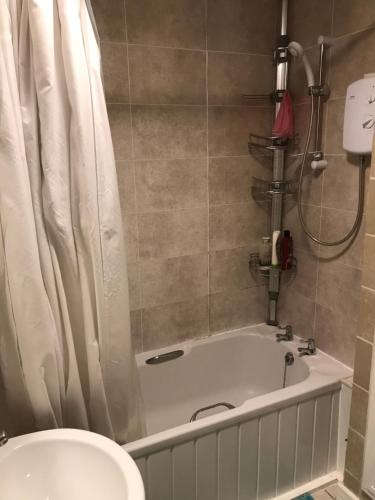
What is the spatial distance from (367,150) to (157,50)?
3.36 feet

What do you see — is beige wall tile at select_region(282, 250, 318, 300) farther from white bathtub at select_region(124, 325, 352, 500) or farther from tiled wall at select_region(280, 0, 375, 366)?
white bathtub at select_region(124, 325, 352, 500)

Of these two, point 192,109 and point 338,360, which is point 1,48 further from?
point 338,360

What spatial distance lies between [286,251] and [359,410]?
0.87m

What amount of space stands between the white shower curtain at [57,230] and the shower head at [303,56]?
105 centimetres

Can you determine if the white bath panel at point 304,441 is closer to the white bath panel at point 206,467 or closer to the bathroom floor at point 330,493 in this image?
the bathroom floor at point 330,493

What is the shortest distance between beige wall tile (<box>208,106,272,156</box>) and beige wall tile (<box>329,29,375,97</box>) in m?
0.42

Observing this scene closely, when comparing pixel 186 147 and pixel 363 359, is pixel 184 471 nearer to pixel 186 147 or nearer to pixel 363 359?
pixel 363 359

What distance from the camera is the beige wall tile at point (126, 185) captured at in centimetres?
187

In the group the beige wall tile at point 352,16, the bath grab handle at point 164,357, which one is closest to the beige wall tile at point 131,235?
the bath grab handle at point 164,357

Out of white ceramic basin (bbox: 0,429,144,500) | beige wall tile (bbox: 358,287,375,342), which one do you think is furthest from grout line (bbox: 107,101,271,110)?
white ceramic basin (bbox: 0,429,144,500)

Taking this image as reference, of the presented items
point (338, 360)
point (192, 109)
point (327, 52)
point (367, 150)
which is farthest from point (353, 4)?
point (338, 360)

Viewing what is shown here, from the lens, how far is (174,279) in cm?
210

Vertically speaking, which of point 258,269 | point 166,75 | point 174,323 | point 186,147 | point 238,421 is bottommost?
point 238,421

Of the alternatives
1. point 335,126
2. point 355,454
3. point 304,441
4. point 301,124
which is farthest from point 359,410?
point 301,124
